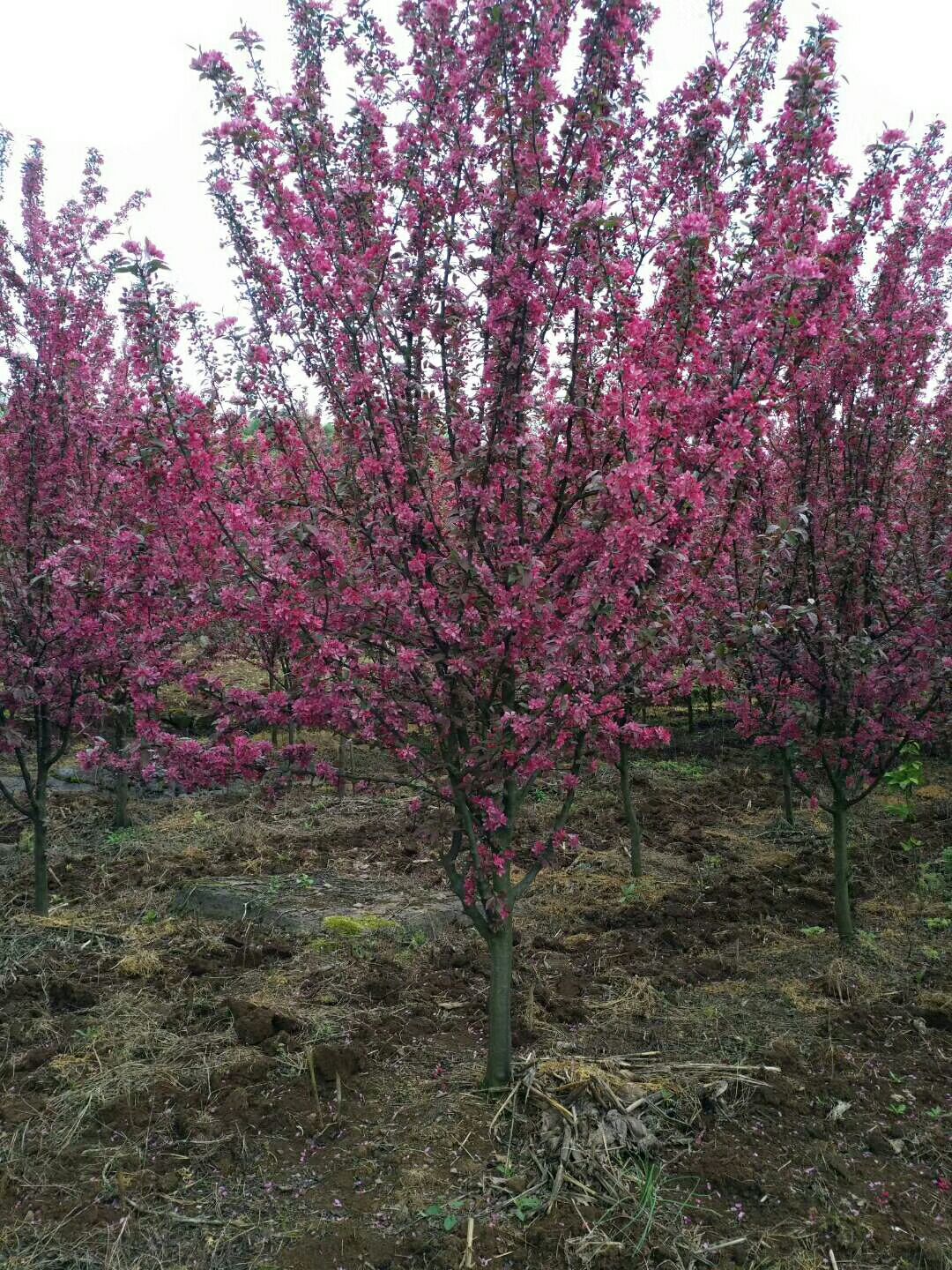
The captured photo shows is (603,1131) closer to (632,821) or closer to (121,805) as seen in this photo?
(632,821)

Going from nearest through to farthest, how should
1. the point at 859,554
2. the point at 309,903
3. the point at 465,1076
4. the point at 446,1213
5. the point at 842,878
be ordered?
the point at 446,1213 < the point at 465,1076 < the point at 859,554 < the point at 842,878 < the point at 309,903

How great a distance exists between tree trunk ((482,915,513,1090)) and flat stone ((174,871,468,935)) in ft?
6.22

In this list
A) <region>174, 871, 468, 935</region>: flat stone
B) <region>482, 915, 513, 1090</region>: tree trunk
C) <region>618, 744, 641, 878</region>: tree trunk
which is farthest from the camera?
<region>618, 744, 641, 878</region>: tree trunk

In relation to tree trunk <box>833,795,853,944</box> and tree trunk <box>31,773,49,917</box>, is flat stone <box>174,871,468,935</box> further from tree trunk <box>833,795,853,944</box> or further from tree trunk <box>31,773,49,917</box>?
tree trunk <box>833,795,853,944</box>

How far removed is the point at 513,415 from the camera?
10.4 feet

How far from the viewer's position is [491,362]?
3309 millimetres

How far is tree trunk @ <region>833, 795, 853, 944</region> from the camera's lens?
5434mm

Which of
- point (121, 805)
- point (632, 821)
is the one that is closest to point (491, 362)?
point (632, 821)

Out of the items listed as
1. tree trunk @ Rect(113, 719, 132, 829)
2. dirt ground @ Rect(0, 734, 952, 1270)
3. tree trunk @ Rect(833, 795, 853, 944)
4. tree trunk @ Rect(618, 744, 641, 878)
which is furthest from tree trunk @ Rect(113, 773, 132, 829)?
tree trunk @ Rect(833, 795, 853, 944)

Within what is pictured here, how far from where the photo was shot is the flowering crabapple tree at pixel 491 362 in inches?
121

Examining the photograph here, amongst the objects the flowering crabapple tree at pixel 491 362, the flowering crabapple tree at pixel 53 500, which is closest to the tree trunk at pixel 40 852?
the flowering crabapple tree at pixel 53 500

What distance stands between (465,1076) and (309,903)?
7.57 ft

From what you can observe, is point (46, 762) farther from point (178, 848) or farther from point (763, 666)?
point (763, 666)

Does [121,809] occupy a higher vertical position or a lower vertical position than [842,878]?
lower
